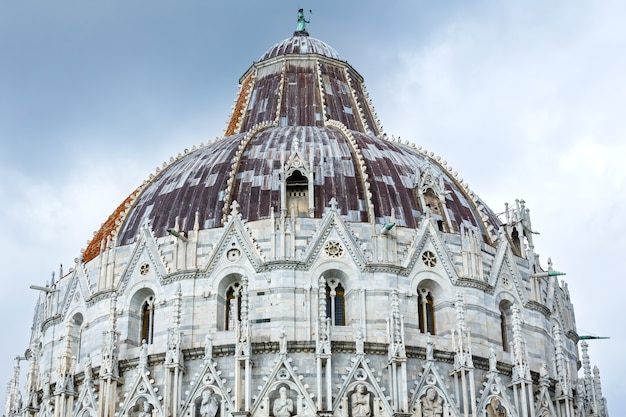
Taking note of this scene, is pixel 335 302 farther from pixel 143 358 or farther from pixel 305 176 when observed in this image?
pixel 143 358

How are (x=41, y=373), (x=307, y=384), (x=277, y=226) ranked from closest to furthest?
(x=307, y=384) → (x=277, y=226) → (x=41, y=373)

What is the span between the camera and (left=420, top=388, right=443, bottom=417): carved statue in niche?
4134cm

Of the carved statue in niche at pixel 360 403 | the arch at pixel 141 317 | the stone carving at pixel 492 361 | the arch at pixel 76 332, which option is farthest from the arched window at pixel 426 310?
the arch at pixel 76 332

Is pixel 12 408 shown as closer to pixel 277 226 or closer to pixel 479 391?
pixel 277 226

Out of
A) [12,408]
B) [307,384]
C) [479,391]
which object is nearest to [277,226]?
[307,384]

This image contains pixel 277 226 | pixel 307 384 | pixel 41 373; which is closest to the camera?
pixel 307 384

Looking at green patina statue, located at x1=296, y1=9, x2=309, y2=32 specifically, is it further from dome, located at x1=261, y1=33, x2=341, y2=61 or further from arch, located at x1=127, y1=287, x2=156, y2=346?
arch, located at x1=127, y1=287, x2=156, y2=346

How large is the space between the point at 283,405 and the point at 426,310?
299 inches

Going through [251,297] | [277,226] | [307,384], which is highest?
[277,226]

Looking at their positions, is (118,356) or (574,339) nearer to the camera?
(118,356)

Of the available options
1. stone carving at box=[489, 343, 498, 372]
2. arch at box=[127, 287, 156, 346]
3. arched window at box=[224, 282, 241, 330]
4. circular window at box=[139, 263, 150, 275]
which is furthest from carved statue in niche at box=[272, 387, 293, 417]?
circular window at box=[139, 263, 150, 275]

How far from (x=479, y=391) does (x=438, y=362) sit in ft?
6.38

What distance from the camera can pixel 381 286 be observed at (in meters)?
43.3

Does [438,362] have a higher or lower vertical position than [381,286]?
lower
